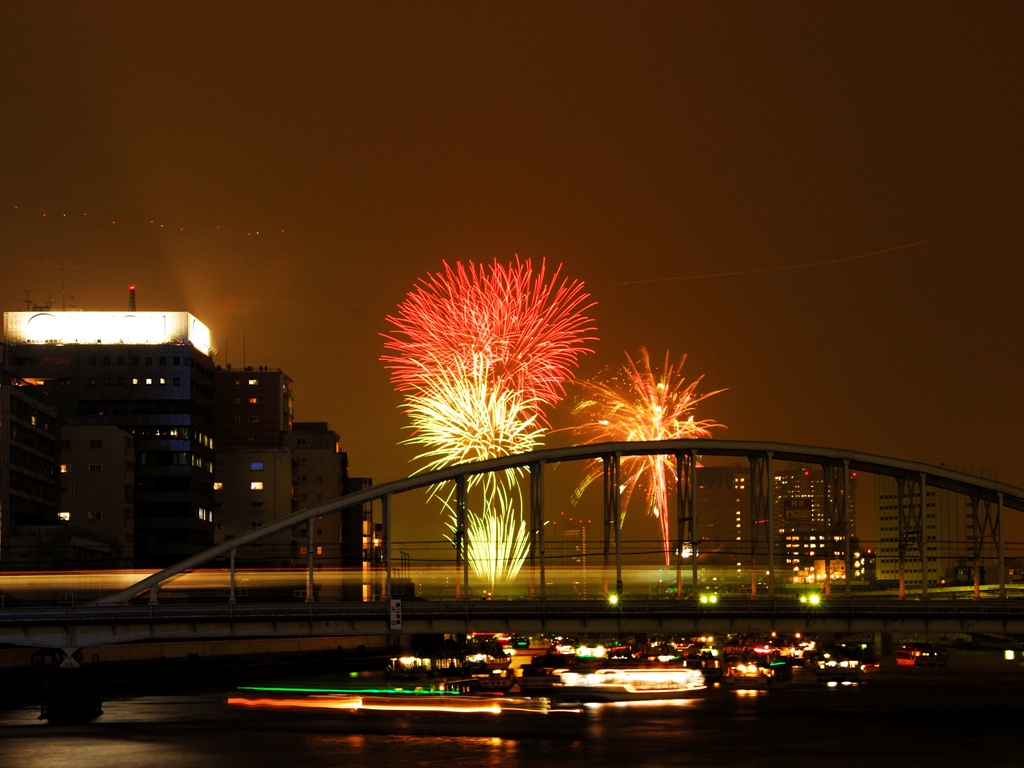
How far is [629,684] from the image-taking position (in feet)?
358

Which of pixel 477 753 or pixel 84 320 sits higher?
pixel 84 320

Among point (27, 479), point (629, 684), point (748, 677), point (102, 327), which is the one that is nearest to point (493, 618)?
point (629, 684)

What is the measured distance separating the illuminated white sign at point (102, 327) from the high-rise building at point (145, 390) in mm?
116

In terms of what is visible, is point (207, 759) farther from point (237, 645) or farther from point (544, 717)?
point (237, 645)

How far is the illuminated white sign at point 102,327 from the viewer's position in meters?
183

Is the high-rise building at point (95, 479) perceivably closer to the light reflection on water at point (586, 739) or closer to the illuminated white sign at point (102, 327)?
the illuminated white sign at point (102, 327)

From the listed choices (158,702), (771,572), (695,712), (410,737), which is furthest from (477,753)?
(158,702)

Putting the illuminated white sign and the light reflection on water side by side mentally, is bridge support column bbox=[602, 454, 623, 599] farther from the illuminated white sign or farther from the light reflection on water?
the illuminated white sign

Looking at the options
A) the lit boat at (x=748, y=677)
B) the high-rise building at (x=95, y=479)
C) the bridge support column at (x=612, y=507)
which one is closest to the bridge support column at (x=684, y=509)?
the bridge support column at (x=612, y=507)

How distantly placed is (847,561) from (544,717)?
61.3 feet

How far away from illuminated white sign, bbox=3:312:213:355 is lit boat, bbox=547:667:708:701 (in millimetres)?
86361

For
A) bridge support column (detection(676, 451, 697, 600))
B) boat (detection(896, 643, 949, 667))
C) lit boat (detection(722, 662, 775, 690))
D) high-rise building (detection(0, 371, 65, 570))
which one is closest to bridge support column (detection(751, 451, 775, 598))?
bridge support column (detection(676, 451, 697, 600))

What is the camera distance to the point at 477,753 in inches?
2589

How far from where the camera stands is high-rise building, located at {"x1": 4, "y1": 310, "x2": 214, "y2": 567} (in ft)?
580
